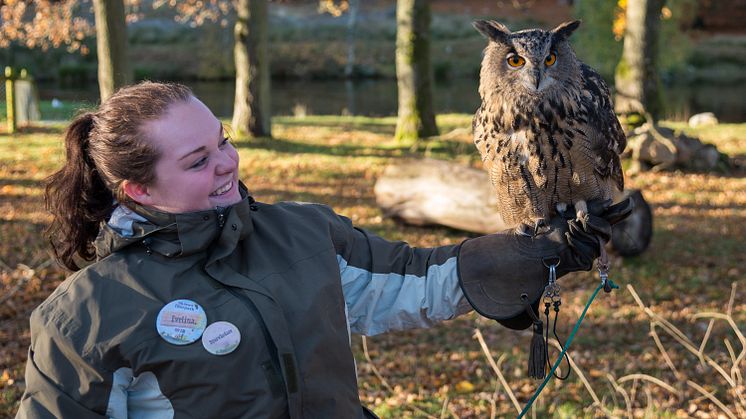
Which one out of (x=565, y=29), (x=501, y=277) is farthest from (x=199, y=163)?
(x=565, y=29)

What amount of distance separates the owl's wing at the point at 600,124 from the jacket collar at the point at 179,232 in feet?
4.94

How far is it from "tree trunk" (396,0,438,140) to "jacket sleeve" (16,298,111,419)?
9.58 m

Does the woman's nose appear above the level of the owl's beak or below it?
below

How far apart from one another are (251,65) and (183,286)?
10.0 metres

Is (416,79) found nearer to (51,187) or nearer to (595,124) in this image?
(595,124)

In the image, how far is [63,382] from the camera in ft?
5.57

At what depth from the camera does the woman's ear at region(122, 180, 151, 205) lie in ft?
6.40

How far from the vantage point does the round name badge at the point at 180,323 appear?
A: 1.74 m

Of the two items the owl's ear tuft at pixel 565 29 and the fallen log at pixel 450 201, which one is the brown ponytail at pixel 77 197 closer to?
the owl's ear tuft at pixel 565 29

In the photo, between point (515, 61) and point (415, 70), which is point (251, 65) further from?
point (515, 61)

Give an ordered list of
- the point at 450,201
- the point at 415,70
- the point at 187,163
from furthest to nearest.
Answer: the point at 415,70 → the point at 450,201 → the point at 187,163

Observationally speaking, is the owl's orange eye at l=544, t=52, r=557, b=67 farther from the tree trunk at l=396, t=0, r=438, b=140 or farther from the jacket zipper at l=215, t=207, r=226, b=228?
the tree trunk at l=396, t=0, r=438, b=140

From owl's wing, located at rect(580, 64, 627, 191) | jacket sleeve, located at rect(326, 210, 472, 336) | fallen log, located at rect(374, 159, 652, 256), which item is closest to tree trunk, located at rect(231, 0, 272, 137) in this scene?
fallen log, located at rect(374, 159, 652, 256)

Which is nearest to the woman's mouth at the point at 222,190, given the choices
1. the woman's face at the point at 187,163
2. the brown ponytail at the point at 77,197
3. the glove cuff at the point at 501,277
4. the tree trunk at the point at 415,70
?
the woman's face at the point at 187,163
